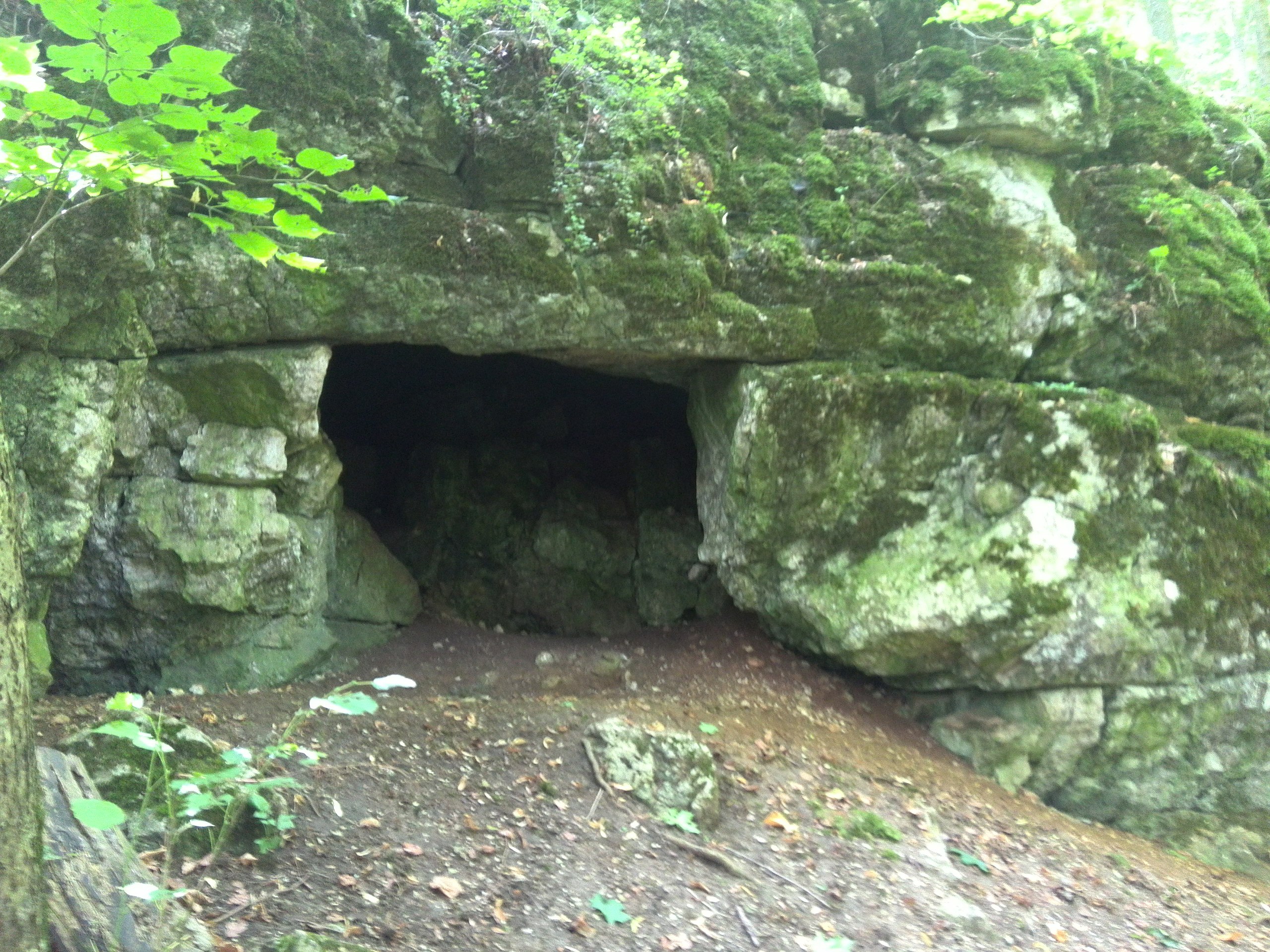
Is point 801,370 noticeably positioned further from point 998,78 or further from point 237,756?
point 237,756

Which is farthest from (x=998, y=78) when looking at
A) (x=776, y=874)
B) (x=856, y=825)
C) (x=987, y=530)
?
(x=776, y=874)

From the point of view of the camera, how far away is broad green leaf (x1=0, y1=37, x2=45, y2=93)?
218 cm

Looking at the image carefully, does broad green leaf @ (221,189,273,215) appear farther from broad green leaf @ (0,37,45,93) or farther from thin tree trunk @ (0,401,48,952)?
thin tree trunk @ (0,401,48,952)

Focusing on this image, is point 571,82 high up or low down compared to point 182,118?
up

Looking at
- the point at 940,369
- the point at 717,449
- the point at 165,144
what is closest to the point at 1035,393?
the point at 940,369

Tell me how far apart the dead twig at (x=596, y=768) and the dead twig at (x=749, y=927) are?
0.89 m

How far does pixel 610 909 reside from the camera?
150 inches

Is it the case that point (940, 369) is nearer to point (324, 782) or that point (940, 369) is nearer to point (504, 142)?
point (504, 142)

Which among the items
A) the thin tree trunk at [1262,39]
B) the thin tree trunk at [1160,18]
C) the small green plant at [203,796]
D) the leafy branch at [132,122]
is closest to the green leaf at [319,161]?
the leafy branch at [132,122]

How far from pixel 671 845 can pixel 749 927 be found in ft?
1.99

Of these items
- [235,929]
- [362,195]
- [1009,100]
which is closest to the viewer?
[362,195]

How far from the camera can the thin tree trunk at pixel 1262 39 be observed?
10.6 m

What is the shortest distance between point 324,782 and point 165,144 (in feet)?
9.64

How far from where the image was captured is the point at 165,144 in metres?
2.47
